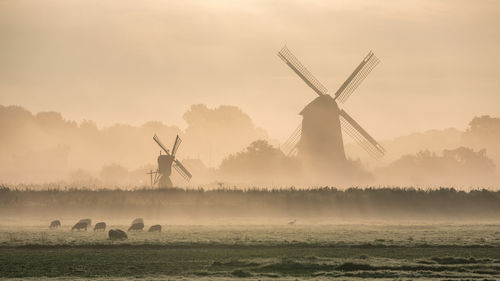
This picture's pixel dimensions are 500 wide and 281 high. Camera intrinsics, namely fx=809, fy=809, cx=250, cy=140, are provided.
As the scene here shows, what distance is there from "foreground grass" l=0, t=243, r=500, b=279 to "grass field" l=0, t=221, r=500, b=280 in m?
0.05

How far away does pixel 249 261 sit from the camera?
43.7 metres

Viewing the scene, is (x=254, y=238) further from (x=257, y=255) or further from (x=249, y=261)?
(x=249, y=261)

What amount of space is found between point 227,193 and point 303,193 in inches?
390

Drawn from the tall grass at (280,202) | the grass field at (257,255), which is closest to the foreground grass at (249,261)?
the grass field at (257,255)

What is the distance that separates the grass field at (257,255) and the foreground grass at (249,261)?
48 mm

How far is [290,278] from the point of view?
37.0m

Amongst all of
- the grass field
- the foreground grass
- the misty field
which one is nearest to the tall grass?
the misty field

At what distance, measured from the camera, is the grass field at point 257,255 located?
39.1 metres

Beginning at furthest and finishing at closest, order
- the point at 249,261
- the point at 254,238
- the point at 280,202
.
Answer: the point at 280,202
the point at 254,238
the point at 249,261

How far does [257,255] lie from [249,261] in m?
4.19

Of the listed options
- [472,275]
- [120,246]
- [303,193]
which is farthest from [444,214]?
[472,275]

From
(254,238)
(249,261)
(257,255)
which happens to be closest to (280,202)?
(254,238)

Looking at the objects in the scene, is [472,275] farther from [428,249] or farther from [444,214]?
[444,214]

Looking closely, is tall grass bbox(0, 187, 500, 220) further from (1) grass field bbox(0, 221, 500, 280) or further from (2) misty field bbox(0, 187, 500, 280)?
(1) grass field bbox(0, 221, 500, 280)
